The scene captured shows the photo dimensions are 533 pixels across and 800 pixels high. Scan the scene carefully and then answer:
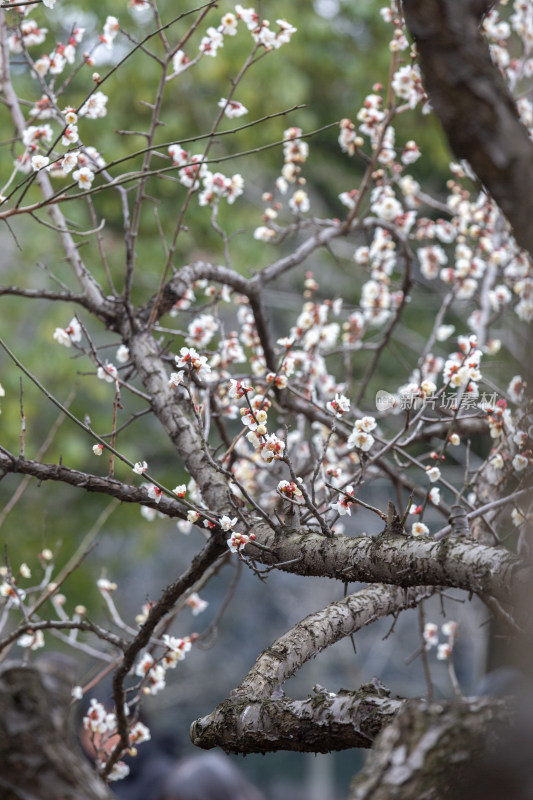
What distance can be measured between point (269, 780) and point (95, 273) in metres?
5.07

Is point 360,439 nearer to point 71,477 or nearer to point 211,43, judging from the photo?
point 71,477

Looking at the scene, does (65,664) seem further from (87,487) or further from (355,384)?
(355,384)

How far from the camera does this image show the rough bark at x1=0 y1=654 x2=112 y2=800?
792mm

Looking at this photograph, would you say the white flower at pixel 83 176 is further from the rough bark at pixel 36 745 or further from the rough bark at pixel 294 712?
the rough bark at pixel 36 745

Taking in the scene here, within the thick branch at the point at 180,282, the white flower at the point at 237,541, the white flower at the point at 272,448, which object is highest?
the thick branch at the point at 180,282

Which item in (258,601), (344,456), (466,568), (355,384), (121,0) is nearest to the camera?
(466,568)

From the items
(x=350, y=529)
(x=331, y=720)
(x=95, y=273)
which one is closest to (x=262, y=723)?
(x=331, y=720)

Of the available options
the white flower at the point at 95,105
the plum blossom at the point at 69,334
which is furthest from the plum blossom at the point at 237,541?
the white flower at the point at 95,105

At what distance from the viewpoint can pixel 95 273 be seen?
5.66m

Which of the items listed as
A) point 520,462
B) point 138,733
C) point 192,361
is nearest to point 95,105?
point 192,361

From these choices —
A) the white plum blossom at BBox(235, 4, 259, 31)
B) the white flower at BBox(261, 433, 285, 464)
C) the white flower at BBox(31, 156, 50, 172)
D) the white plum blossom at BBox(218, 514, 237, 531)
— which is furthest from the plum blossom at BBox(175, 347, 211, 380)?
the white plum blossom at BBox(235, 4, 259, 31)

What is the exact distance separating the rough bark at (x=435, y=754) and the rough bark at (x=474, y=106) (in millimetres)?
506

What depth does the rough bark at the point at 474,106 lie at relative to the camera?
83 cm

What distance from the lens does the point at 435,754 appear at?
0.83 m
